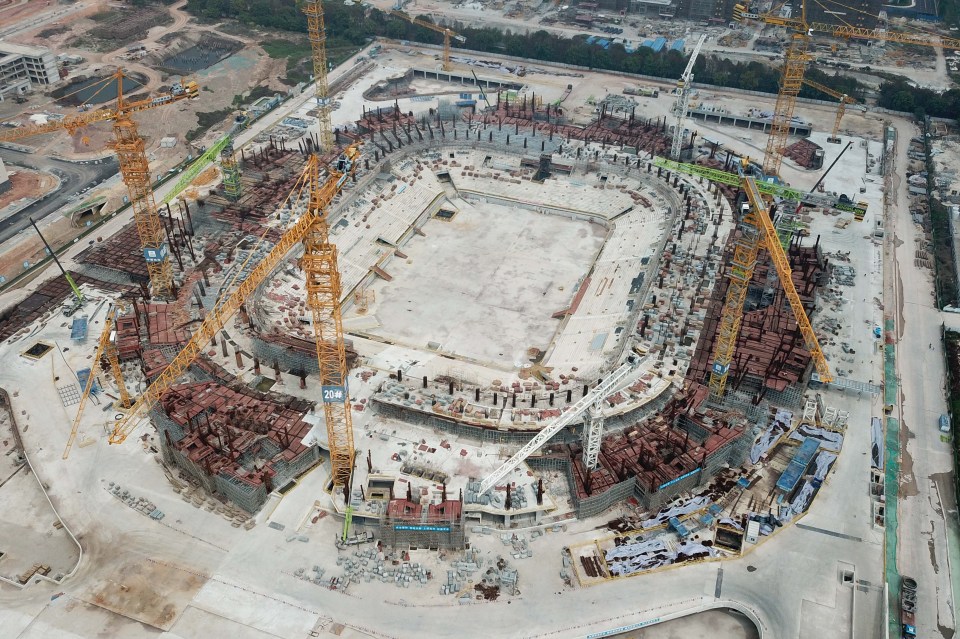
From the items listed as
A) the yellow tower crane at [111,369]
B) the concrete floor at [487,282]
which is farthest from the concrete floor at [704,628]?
the yellow tower crane at [111,369]

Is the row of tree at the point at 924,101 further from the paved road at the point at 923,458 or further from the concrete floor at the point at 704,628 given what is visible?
the concrete floor at the point at 704,628

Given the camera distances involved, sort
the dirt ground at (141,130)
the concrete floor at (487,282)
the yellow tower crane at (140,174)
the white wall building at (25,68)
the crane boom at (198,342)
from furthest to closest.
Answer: the white wall building at (25,68)
the dirt ground at (141,130)
the concrete floor at (487,282)
the yellow tower crane at (140,174)
the crane boom at (198,342)

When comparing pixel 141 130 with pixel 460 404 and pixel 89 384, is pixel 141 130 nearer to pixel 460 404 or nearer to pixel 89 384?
pixel 89 384

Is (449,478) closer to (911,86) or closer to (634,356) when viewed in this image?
(634,356)

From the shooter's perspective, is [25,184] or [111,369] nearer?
[111,369]

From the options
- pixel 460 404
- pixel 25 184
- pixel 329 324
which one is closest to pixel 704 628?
pixel 460 404

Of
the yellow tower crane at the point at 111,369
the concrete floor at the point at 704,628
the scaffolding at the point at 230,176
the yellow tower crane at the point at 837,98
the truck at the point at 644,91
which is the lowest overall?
the concrete floor at the point at 704,628

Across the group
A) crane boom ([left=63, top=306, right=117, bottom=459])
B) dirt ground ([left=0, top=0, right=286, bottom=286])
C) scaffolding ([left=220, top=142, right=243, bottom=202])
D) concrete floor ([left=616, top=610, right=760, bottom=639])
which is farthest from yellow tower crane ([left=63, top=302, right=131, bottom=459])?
concrete floor ([left=616, top=610, right=760, bottom=639])
